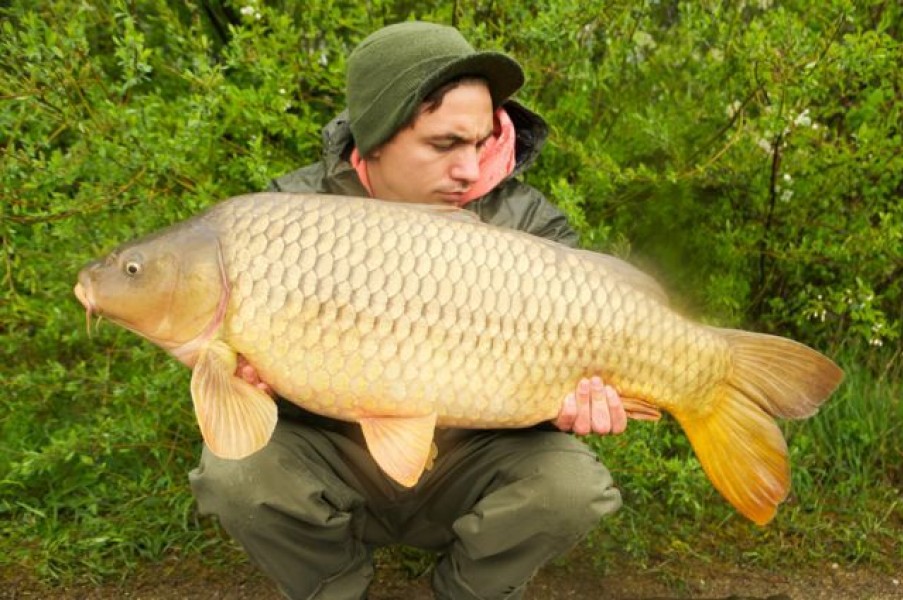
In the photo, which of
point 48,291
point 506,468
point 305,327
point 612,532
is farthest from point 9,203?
point 612,532

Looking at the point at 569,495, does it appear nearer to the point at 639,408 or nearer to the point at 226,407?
the point at 639,408

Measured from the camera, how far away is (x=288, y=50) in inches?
93.5

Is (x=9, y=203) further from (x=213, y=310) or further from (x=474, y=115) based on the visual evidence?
(x=474, y=115)

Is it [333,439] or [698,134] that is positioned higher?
[698,134]

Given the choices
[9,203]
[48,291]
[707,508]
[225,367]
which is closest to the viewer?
[225,367]

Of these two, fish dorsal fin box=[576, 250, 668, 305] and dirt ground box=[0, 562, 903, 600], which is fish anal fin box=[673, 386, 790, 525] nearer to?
fish dorsal fin box=[576, 250, 668, 305]

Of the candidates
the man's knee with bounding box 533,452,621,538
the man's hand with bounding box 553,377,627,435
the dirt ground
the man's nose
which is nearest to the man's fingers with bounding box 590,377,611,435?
the man's hand with bounding box 553,377,627,435

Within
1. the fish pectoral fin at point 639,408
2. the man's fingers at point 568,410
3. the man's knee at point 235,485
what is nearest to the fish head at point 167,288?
the man's knee at point 235,485

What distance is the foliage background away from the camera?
223 centimetres

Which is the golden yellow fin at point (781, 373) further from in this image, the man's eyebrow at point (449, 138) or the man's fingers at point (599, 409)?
the man's eyebrow at point (449, 138)

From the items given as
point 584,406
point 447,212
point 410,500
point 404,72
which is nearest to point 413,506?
point 410,500

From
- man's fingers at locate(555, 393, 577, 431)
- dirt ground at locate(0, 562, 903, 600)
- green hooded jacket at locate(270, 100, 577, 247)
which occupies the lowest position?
dirt ground at locate(0, 562, 903, 600)

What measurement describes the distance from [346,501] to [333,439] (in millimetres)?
120

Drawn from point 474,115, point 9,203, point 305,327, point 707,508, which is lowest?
point 707,508
